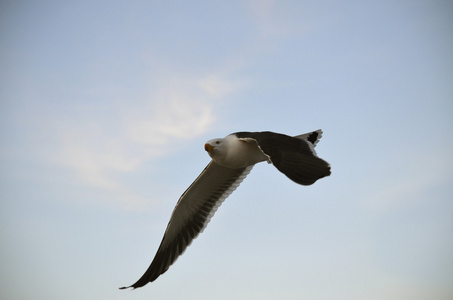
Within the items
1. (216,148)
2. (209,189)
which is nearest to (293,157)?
(216,148)

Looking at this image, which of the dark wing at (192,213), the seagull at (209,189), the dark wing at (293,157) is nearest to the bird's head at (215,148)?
the seagull at (209,189)

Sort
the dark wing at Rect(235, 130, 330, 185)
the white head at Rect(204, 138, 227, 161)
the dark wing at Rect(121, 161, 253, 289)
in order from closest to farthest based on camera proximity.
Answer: the dark wing at Rect(235, 130, 330, 185) < the white head at Rect(204, 138, 227, 161) < the dark wing at Rect(121, 161, 253, 289)

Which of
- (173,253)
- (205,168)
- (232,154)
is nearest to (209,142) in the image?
(232,154)

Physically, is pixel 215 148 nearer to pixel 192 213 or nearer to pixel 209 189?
pixel 209 189

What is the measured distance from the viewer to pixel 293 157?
7754mm

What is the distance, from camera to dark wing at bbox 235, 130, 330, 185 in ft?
23.2

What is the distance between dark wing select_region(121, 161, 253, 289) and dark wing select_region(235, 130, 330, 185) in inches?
76.1

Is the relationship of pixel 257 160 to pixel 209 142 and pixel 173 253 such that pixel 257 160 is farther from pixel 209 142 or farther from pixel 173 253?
pixel 173 253

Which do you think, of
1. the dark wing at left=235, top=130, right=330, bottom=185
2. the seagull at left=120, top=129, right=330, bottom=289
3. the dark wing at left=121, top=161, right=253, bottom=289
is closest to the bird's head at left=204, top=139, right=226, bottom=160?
the seagull at left=120, top=129, right=330, bottom=289

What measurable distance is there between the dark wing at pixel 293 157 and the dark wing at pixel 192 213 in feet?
6.34

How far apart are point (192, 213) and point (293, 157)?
14.2ft

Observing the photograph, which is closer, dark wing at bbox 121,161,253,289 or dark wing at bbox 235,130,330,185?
dark wing at bbox 235,130,330,185

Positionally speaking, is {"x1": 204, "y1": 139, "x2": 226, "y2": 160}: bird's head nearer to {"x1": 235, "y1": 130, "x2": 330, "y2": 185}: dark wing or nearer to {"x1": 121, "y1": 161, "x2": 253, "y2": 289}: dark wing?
{"x1": 235, "y1": 130, "x2": 330, "y2": 185}: dark wing

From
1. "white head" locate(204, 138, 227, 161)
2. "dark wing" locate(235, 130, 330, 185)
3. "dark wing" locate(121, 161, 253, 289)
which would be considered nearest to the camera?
"dark wing" locate(235, 130, 330, 185)
